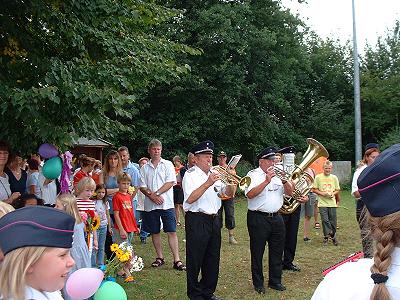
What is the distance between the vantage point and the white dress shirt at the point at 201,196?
6.52 m

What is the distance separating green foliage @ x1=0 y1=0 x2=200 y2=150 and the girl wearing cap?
458cm

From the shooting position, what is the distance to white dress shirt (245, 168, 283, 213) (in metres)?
7.21

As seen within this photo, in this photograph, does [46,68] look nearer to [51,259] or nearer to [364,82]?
[51,259]

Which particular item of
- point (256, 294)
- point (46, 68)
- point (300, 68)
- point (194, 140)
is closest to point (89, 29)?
point (46, 68)

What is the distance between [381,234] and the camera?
162 cm

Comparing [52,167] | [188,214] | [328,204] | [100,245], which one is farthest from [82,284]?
[328,204]

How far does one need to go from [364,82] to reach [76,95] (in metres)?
28.2

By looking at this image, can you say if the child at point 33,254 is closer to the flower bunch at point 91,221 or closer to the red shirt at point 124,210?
the flower bunch at point 91,221

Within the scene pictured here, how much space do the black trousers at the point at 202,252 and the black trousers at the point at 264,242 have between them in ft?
2.55

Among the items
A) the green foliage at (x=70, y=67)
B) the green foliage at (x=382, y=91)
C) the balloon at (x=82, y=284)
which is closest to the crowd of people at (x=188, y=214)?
the balloon at (x=82, y=284)

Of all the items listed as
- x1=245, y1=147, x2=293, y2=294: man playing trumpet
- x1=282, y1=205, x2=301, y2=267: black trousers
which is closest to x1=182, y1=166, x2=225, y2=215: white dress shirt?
x1=245, y1=147, x2=293, y2=294: man playing trumpet

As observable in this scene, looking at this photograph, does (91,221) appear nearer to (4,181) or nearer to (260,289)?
(4,181)

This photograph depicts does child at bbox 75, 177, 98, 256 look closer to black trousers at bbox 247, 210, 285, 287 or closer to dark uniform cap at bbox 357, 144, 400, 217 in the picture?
black trousers at bbox 247, 210, 285, 287

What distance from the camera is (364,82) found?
3130cm
